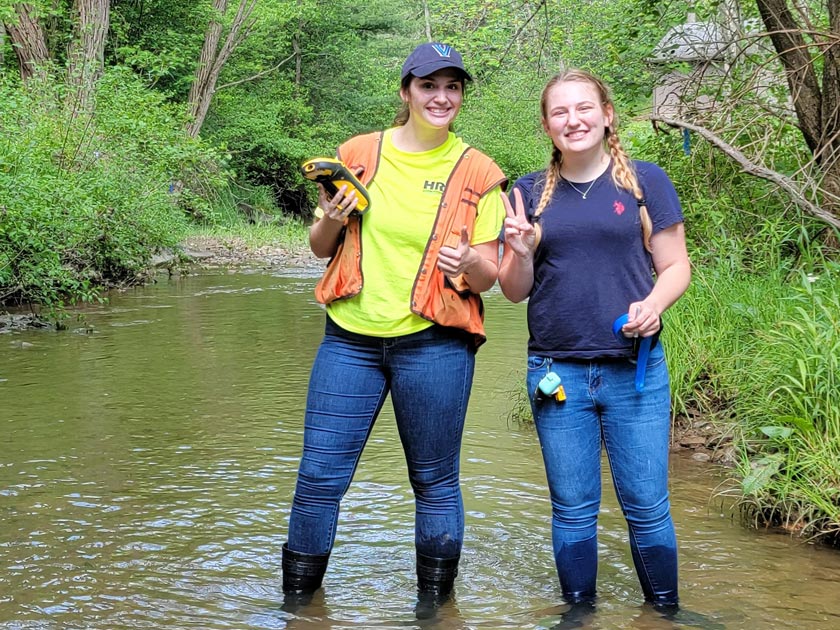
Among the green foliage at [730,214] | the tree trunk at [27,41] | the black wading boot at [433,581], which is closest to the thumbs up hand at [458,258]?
the black wading boot at [433,581]

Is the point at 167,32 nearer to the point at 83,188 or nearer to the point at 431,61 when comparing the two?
the point at 83,188

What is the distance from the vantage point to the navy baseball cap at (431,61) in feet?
11.1

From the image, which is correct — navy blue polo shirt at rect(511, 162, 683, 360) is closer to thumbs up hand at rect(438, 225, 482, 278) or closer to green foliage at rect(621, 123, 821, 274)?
thumbs up hand at rect(438, 225, 482, 278)

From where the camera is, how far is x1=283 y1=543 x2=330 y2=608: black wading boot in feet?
12.3

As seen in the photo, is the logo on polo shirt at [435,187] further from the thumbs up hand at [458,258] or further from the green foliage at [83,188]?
the green foliage at [83,188]

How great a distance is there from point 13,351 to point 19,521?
4730 mm

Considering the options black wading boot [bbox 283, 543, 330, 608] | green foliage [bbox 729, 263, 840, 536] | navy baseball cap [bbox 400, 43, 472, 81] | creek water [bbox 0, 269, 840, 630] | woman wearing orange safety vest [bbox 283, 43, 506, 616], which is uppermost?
navy baseball cap [bbox 400, 43, 472, 81]

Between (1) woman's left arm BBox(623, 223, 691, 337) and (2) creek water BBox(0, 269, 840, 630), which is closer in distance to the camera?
(1) woman's left arm BBox(623, 223, 691, 337)

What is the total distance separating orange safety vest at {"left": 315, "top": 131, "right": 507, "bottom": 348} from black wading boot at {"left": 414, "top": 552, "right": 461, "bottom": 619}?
0.89 metres

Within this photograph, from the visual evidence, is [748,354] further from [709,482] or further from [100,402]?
[100,402]

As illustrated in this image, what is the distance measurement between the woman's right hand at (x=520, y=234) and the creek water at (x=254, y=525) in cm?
136

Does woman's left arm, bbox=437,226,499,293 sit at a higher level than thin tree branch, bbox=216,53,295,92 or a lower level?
lower

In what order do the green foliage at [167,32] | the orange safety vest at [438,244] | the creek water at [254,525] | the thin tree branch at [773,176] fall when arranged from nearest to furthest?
the orange safety vest at [438,244]
the creek water at [254,525]
the thin tree branch at [773,176]
the green foliage at [167,32]


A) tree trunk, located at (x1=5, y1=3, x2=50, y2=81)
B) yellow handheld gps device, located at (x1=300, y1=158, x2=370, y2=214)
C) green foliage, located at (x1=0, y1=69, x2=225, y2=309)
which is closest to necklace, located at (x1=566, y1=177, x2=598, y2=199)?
yellow handheld gps device, located at (x1=300, y1=158, x2=370, y2=214)
